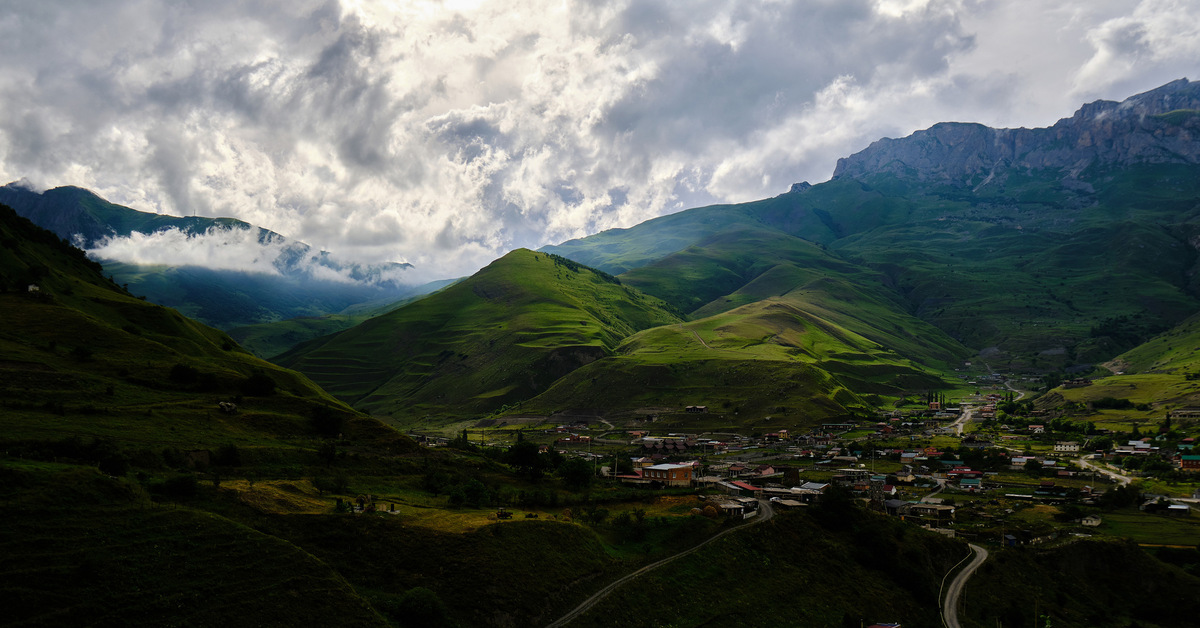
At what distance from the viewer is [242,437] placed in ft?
208

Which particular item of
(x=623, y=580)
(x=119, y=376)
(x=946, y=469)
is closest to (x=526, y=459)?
(x=623, y=580)

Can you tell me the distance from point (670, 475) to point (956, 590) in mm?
33873

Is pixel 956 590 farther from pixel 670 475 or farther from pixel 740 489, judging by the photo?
pixel 670 475

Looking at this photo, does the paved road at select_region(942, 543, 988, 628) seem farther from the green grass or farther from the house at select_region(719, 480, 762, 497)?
the green grass

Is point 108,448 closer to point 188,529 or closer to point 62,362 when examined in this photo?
point 188,529

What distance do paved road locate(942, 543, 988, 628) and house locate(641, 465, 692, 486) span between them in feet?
103

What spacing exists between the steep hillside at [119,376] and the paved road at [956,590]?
61.3 m

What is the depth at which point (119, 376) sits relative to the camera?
70.7 meters

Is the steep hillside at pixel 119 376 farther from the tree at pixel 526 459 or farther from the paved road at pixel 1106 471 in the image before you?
the paved road at pixel 1106 471

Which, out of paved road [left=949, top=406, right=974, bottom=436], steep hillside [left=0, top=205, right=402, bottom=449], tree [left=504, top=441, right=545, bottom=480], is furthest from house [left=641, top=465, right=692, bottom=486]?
paved road [left=949, top=406, right=974, bottom=436]

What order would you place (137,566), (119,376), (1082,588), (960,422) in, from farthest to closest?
(960,422) → (1082,588) → (119,376) → (137,566)

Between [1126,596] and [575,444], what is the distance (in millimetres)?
102439

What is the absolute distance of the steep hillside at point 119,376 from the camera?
56.7 m

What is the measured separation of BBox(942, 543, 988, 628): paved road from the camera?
2441 inches
